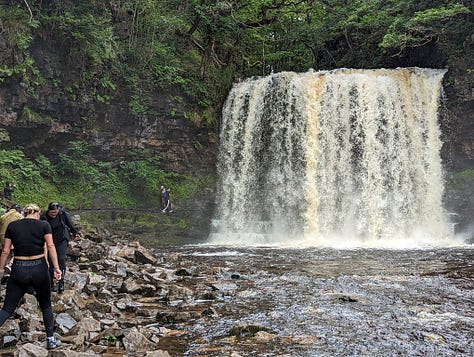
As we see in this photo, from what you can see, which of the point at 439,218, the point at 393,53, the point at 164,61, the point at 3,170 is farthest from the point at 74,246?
the point at 393,53

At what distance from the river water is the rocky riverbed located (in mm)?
16

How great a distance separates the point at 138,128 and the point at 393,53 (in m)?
14.4

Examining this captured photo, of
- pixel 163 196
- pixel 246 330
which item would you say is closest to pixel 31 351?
pixel 246 330

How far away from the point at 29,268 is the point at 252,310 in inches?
141

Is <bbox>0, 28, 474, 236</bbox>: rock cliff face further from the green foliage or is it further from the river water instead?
the river water

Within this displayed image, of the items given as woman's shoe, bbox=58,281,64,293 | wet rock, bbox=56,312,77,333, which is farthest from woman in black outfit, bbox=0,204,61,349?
woman's shoe, bbox=58,281,64,293

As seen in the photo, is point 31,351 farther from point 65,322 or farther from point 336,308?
point 336,308

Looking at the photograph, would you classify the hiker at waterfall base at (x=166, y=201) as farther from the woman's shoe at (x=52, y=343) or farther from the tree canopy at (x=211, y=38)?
the woman's shoe at (x=52, y=343)

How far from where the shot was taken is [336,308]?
23.6 ft

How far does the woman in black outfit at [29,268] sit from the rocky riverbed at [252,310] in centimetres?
37

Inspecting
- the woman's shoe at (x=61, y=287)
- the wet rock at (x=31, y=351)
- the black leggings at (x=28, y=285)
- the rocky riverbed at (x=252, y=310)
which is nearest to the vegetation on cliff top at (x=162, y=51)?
the rocky riverbed at (x=252, y=310)

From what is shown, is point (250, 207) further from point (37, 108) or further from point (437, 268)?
point (437, 268)

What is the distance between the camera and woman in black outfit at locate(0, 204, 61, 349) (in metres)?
4.97

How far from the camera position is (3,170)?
58.9 feet
